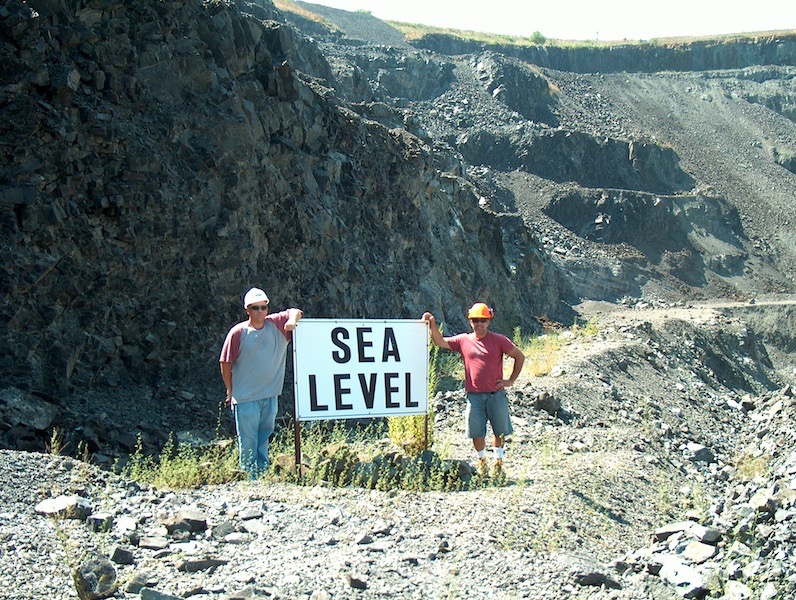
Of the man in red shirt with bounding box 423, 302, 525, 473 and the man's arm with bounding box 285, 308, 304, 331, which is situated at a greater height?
the man's arm with bounding box 285, 308, 304, 331

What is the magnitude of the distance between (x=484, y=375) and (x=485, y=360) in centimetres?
15

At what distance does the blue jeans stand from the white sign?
11.4 inches

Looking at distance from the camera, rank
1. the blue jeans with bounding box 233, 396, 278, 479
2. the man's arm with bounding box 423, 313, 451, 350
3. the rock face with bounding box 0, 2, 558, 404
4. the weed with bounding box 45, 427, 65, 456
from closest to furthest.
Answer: the blue jeans with bounding box 233, 396, 278, 479 → the weed with bounding box 45, 427, 65, 456 → the man's arm with bounding box 423, 313, 451, 350 → the rock face with bounding box 0, 2, 558, 404

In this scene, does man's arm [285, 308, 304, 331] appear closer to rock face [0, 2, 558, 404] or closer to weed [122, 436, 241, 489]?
weed [122, 436, 241, 489]

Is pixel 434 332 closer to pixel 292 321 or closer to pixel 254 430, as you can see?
pixel 292 321

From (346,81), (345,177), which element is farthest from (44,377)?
(346,81)

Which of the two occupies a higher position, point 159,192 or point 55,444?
point 159,192

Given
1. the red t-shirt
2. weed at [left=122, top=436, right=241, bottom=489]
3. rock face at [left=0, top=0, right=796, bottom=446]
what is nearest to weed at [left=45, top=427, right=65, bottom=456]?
rock face at [left=0, top=0, right=796, bottom=446]

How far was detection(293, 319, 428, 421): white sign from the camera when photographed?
9133mm

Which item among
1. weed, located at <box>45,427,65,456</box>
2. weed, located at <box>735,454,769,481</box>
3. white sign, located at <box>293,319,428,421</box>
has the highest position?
white sign, located at <box>293,319,428,421</box>

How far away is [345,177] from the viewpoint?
19.0 m

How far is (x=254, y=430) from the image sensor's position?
8930 mm

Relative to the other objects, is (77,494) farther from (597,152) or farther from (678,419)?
(597,152)

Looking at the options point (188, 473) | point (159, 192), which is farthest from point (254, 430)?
point (159, 192)
